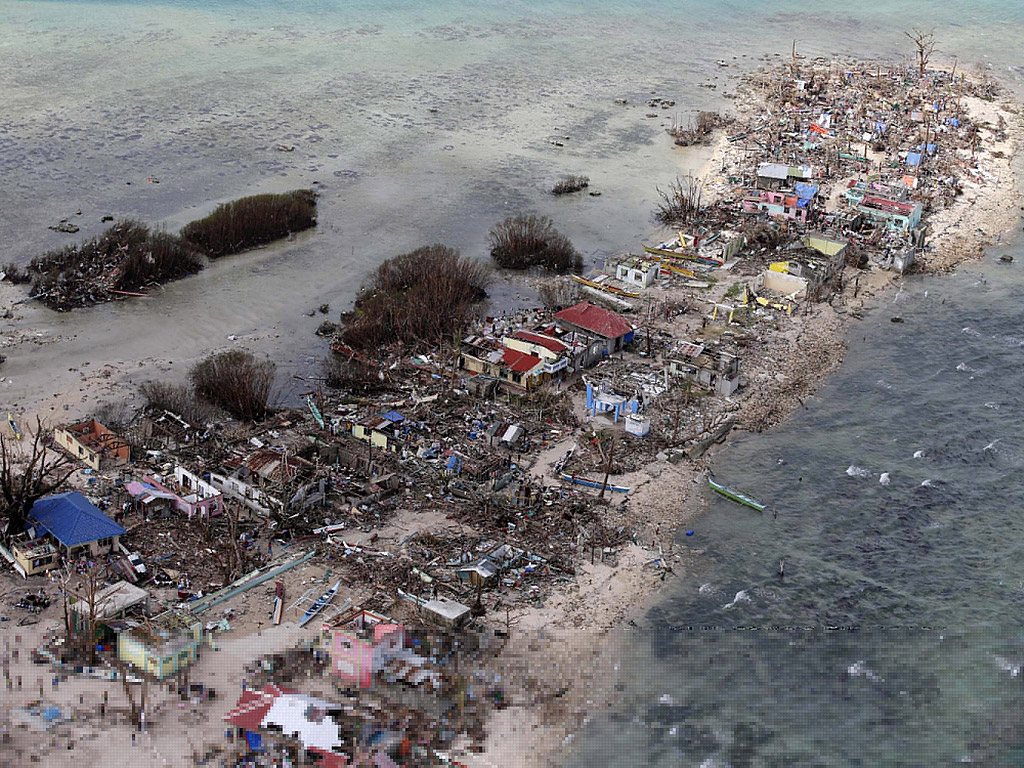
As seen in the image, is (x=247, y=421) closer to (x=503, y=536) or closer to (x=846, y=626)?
(x=503, y=536)

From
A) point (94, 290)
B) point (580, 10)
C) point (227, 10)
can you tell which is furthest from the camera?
point (580, 10)

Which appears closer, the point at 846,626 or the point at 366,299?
the point at 846,626

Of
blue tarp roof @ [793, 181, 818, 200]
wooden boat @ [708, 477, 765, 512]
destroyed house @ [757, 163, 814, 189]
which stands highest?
destroyed house @ [757, 163, 814, 189]

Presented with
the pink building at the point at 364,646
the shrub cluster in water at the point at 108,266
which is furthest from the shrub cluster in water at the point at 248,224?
the pink building at the point at 364,646

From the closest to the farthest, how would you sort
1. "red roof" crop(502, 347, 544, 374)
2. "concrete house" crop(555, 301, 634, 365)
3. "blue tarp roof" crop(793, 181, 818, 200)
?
"red roof" crop(502, 347, 544, 374), "concrete house" crop(555, 301, 634, 365), "blue tarp roof" crop(793, 181, 818, 200)

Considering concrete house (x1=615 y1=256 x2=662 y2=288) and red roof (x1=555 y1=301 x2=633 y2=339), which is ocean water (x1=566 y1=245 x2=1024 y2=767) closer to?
red roof (x1=555 y1=301 x2=633 y2=339)

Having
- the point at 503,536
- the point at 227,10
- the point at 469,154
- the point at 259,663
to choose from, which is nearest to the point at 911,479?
the point at 503,536

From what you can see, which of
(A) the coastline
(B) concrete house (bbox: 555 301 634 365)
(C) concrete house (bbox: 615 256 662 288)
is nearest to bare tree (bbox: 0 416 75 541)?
(A) the coastline
